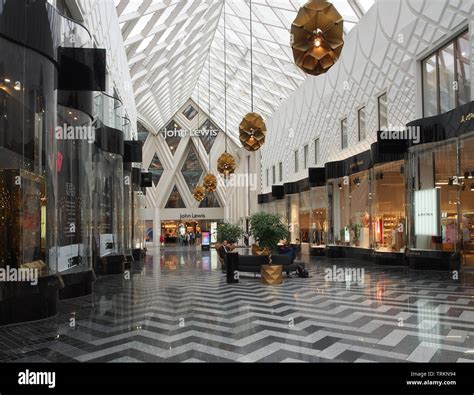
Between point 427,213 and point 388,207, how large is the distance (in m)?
2.94

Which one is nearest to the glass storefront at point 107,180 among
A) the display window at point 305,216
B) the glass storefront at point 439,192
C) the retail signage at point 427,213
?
the glass storefront at point 439,192

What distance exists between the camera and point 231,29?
22.8m

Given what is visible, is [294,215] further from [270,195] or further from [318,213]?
[270,195]

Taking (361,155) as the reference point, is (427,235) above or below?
below

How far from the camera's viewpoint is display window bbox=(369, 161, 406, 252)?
46.4ft

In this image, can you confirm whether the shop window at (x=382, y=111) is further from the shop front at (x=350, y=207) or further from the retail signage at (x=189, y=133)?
the retail signage at (x=189, y=133)

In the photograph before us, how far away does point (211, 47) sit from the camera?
28.1 meters

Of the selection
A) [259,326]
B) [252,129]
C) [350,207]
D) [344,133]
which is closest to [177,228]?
[344,133]

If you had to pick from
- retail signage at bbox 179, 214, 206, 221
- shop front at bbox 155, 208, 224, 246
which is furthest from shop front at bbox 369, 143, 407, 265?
retail signage at bbox 179, 214, 206, 221

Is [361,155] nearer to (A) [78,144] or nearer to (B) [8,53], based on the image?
(A) [78,144]

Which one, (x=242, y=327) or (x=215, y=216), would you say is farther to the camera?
(x=215, y=216)

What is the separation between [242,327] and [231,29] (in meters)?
20.2
